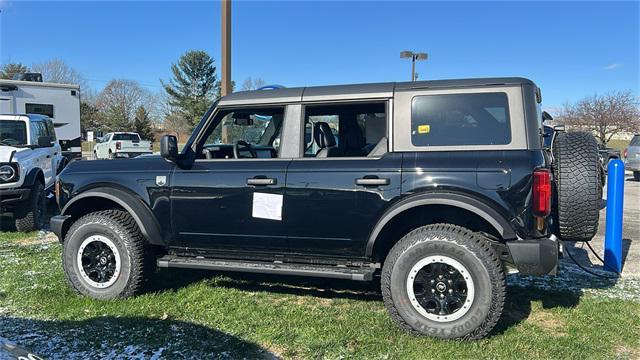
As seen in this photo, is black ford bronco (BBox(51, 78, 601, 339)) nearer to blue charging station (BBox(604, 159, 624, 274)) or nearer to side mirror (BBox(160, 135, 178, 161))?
side mirror (BBox(160, 135, 178, 161))

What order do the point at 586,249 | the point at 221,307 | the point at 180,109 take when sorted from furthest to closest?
the point at 180,109, the point at 586,249, the point at 221,307

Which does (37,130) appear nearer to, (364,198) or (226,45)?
(226,45)

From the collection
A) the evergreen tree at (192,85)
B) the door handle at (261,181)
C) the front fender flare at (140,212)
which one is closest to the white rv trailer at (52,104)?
the front fender flare at (140,212)

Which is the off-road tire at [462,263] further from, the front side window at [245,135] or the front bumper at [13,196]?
the front bumper at [13,196]

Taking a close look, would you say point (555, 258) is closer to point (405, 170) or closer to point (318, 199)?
→ point (405, 170)

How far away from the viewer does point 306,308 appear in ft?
14.1

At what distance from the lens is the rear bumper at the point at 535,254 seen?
3.44 metres

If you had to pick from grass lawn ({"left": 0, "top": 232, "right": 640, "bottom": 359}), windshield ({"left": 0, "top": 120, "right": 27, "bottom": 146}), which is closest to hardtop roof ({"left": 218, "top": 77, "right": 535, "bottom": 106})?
grass lawn ({"left": 0, "top": 232, "right": 640, "bottom": 359})

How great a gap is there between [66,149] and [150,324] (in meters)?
11.5

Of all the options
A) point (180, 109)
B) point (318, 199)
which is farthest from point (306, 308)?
point (180, 109)

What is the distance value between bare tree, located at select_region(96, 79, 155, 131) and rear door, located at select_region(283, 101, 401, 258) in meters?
53.1

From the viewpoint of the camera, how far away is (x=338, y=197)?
3.85 meters

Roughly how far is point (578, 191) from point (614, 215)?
2.14m

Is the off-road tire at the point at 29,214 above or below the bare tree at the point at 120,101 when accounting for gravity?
below
